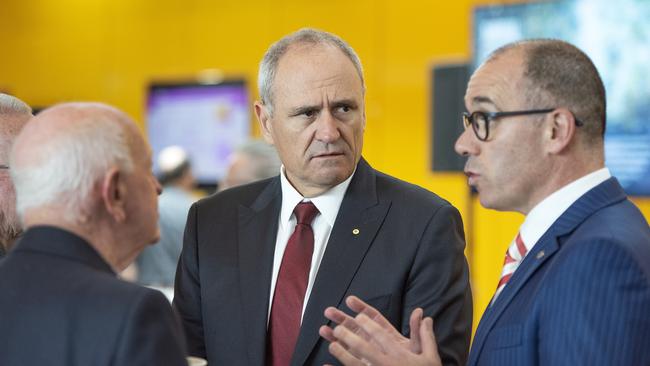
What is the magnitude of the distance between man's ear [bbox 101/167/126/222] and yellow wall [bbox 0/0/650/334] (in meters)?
4.68

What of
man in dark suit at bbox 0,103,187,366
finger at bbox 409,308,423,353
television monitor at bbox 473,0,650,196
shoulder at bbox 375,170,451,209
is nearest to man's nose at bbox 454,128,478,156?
shoulder at bbox 375,170,451,209

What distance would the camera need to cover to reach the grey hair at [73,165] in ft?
4.82

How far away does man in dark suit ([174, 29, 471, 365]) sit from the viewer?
7.06 feet

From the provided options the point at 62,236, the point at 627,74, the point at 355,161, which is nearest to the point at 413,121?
the point at 627,74

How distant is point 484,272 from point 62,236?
17.6 feet

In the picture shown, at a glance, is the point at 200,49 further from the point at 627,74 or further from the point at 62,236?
the point at 62,236

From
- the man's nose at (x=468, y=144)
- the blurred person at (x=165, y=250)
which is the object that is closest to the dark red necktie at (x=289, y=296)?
the man's nose at (x=468, y=144)

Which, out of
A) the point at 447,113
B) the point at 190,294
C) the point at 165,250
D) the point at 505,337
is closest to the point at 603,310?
the point at 505,337

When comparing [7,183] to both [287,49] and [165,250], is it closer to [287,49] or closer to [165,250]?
[287,49]

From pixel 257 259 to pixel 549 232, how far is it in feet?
2.57

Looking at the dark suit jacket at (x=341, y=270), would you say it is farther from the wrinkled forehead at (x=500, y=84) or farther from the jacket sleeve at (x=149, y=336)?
the jacket sleeve at (x=149, y=336)

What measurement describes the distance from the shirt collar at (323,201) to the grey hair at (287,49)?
240mm

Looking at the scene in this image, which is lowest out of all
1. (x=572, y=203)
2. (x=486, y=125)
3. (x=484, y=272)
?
(x=484, y=272)

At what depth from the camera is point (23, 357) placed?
1416 millimetres
